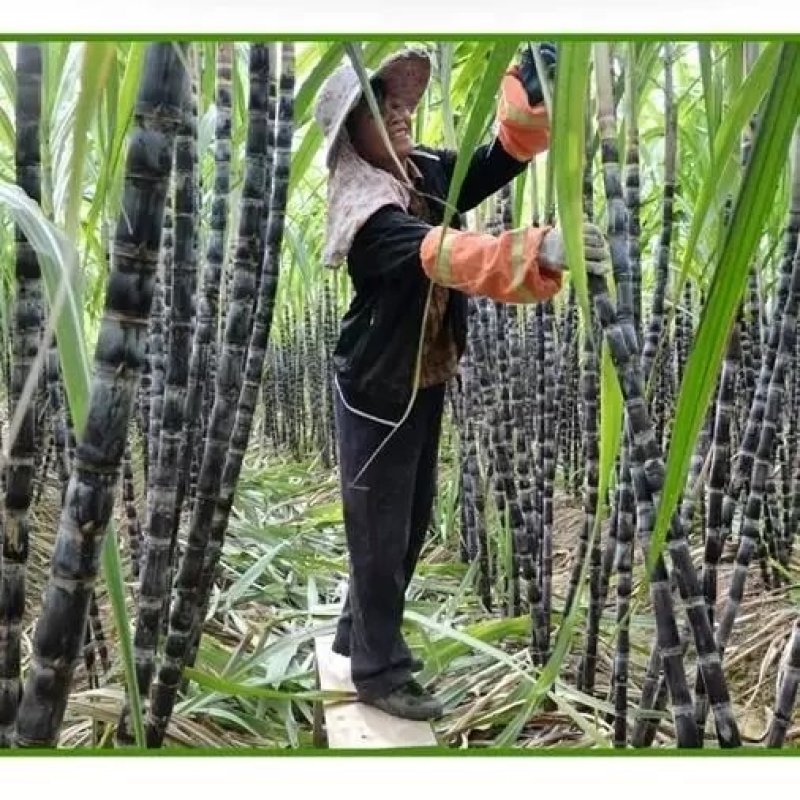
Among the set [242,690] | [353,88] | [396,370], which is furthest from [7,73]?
[242,690]

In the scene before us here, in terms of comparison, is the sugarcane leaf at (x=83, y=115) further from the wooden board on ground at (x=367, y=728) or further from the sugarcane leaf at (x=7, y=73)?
the wooden board on ground at (x=367, y=728)

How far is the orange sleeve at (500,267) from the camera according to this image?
27.6 inches

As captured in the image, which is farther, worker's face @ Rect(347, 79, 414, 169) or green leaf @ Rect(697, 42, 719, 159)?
worker's face @ Rect(347, 79, 414, 169)

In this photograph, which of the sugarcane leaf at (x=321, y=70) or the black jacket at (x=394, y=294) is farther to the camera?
the black jacket at (x=394, y=294)

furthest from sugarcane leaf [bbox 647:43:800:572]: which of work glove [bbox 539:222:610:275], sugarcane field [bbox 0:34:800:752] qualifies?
work glove [bbox 539:222:610:275]

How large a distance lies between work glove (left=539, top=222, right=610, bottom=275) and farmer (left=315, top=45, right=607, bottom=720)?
0.10m

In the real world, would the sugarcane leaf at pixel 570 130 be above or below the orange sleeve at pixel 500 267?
above

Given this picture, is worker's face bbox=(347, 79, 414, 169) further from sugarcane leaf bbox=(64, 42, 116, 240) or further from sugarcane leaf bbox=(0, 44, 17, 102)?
sugarcane leaf bbox=(64, 42, 116, 240)

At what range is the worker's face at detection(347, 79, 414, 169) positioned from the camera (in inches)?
35.4

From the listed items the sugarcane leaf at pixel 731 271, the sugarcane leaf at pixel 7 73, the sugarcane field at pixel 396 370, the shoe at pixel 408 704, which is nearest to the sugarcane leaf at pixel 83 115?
the sugarcane field at pixel 396 370

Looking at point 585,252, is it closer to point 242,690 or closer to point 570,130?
point 570,130

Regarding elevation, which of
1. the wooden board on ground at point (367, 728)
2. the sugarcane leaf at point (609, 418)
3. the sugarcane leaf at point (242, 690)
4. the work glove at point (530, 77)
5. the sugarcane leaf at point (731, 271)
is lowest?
the wooden board on ground at point (367, 728)

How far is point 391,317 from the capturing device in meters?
0.91
